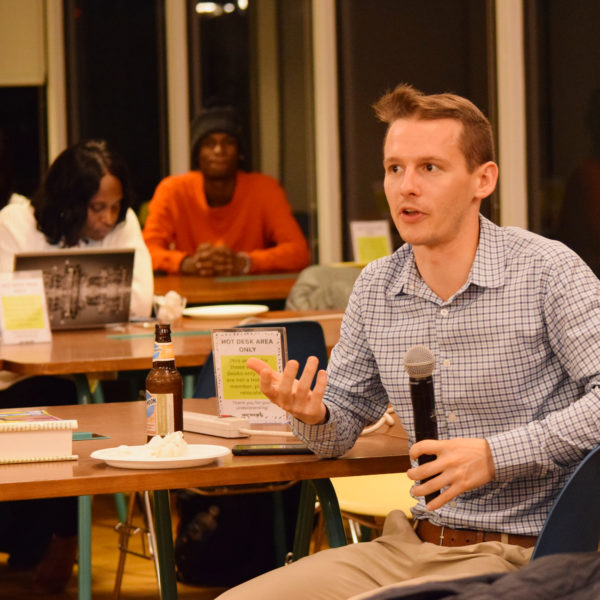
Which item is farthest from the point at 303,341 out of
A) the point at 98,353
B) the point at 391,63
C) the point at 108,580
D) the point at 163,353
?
the point at 391,63

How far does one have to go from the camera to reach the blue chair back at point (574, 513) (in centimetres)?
169

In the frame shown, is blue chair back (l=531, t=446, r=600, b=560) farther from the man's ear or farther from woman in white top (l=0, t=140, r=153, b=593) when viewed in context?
woman in white top (l=0, t=140, r=153, b=593)

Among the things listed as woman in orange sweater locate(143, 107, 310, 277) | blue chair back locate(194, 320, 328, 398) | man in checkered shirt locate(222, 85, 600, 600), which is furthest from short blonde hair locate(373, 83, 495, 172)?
woman in orange sweater locate(143, 107, 310, 277)

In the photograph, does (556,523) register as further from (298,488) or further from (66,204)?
(66,204)

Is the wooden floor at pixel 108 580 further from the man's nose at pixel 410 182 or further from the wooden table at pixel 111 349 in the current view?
the man's nose at pixel 410 182

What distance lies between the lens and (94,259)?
4.14 metres

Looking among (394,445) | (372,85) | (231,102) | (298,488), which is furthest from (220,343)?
(231,102)

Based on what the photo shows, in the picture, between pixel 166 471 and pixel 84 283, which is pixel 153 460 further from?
pixel 84 283

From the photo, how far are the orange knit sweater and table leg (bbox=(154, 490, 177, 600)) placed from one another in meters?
4.19

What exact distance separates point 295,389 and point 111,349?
1717mm

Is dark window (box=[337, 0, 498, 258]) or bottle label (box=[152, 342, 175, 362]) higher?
dark window (box=[337, 0, 498, 258])

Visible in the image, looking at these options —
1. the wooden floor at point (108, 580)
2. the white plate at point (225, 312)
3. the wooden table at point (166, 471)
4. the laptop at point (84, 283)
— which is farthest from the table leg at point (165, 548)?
the white plate at point (225, 312)

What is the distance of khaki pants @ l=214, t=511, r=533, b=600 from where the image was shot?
6.06ft

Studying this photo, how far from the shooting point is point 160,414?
217 cm
